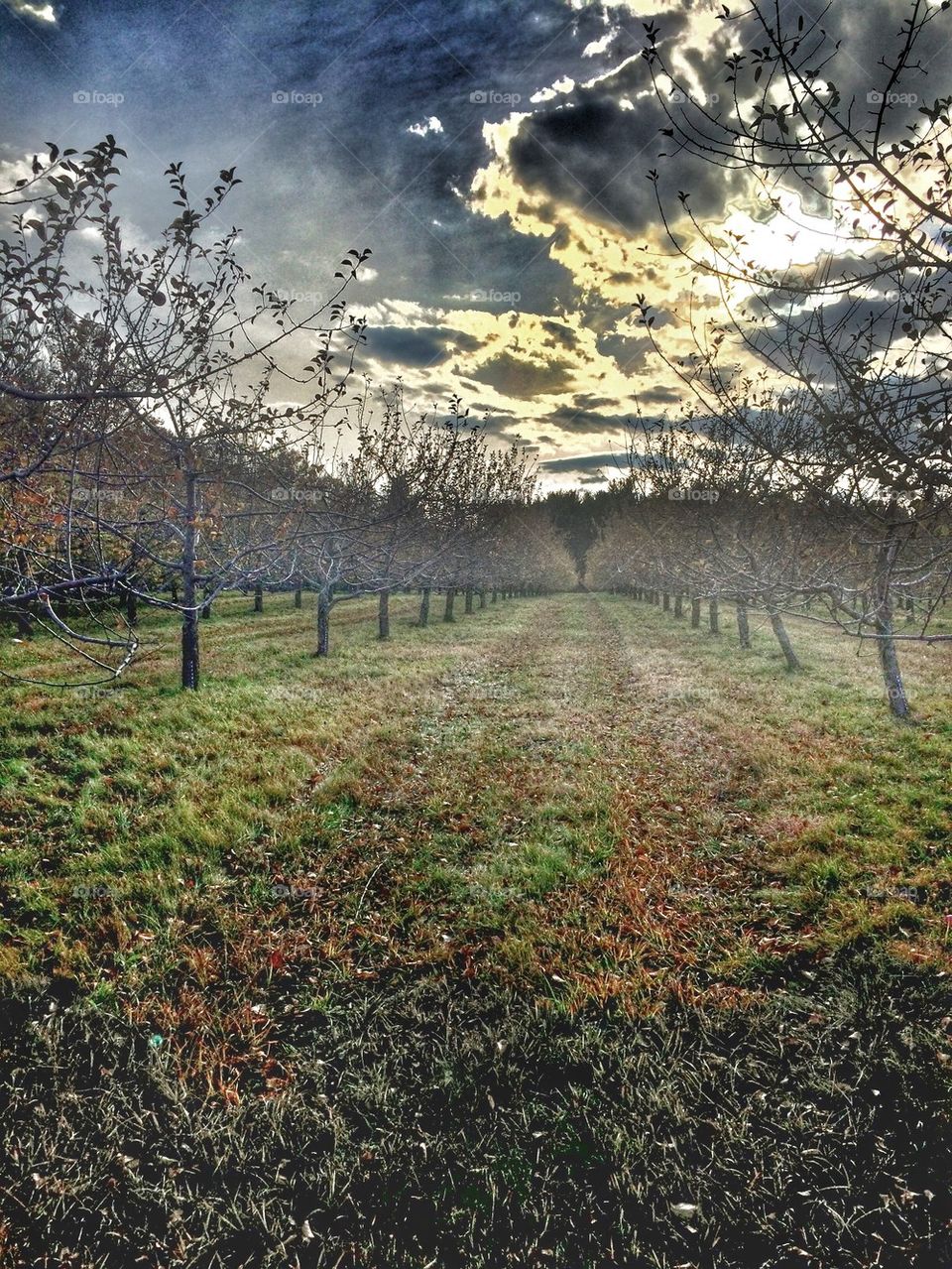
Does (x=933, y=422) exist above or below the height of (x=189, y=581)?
above

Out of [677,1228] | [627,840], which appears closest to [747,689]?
[627,840]

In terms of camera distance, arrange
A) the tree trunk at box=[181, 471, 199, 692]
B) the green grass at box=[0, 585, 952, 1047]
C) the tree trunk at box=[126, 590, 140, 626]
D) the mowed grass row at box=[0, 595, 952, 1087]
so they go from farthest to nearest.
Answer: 1. the tree trunk at box=[126, 590, 140, 626]
2. the tree trunk at box=[181, 471, 199, 692]
3. the green grass at box=[0, 585, 952, 1047]
4. the mowed grass row at box=[0, 595, 952, 1087]

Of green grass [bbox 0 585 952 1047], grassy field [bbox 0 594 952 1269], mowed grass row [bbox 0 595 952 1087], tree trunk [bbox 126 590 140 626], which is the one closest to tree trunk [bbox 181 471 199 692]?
green grass [bbox 0 585 952 1047]

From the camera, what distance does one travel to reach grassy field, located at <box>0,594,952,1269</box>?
3221mm

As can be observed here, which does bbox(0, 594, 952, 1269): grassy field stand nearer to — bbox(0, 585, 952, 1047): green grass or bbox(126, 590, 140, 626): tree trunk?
bbox(0, 585, 952, 1047): green grass

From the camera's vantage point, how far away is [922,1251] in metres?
2.98

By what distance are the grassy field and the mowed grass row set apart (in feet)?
0.15

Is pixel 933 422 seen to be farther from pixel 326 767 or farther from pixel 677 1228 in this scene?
pixel 326 767

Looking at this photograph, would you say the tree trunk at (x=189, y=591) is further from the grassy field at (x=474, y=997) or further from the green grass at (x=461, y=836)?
the grassy field at (x=474, y=997)

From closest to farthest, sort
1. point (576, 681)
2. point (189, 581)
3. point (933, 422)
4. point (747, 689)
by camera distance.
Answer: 1. point (933, 422)
2. point (189, 581)
3. point (747, 689)
4. point (576, 681)

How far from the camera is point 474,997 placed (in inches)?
190

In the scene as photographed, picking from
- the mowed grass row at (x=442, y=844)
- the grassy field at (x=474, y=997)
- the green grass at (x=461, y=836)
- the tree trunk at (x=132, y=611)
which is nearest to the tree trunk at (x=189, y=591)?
the green grass at (x=461, y=836)

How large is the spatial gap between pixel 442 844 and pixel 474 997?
255 centimetres

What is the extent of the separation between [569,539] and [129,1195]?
116 meters
